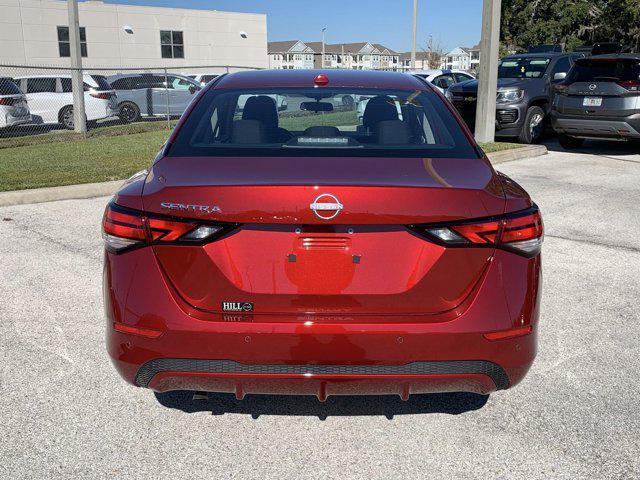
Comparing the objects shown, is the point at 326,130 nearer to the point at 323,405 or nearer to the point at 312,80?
the point at 312,80

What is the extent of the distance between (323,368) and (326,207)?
24.5 inches

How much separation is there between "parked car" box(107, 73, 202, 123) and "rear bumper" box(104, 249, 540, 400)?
20.7 meters

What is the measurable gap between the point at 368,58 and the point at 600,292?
131 m

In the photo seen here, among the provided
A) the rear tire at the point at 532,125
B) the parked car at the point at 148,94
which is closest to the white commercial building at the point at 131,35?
the parked car at the point at 148,94

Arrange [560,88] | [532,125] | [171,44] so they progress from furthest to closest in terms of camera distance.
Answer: [171,44], [532,125], [560,88]

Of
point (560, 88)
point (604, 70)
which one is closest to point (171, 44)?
point (560, 88)

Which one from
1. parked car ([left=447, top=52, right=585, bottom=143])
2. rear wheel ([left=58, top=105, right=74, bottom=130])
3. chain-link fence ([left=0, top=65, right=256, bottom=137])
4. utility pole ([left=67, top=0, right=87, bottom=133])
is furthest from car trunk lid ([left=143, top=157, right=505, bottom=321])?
rear wheel ([left=58, top=105, right=74, bottom=130])

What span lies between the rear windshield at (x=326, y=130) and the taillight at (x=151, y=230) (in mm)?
411

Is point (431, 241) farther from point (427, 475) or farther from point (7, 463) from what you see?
point (7, 463)

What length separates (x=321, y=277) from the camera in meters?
2.61

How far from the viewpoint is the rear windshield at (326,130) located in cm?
300

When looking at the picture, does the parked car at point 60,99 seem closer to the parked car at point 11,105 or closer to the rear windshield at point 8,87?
Answer: the parked car at point 11,105

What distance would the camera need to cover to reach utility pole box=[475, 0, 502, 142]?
13.5 m

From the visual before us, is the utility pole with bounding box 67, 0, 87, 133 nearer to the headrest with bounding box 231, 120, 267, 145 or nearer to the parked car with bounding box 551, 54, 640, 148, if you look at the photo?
the parked car with bounding box 551, 54, 640, 148
